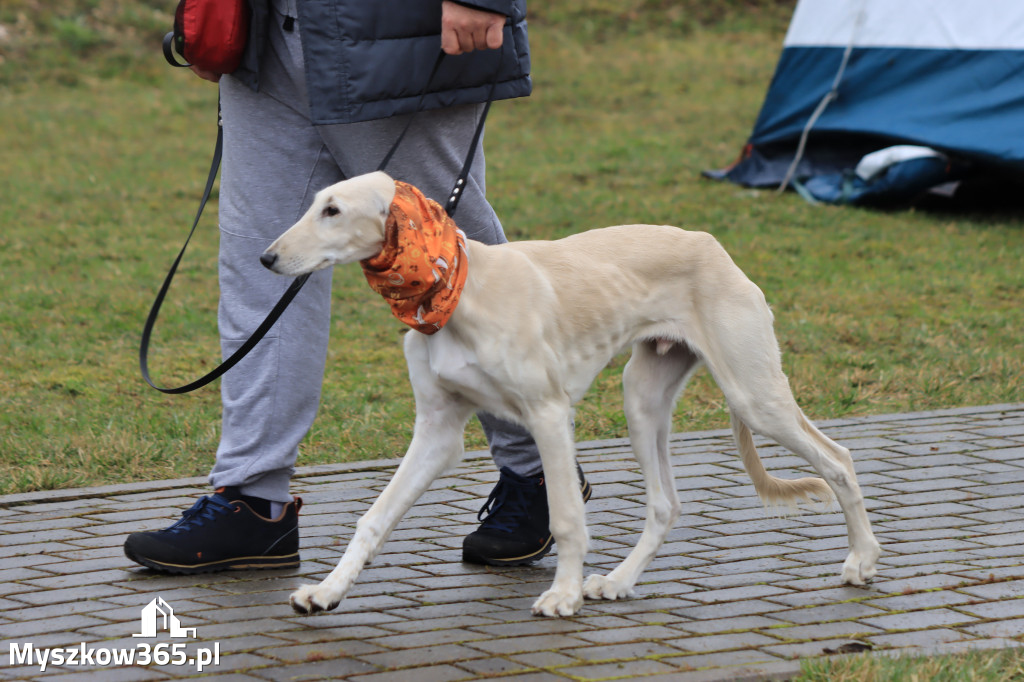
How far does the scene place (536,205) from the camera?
11039 mm

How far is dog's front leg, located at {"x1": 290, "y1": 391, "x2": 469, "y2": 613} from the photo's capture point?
3.28 meters

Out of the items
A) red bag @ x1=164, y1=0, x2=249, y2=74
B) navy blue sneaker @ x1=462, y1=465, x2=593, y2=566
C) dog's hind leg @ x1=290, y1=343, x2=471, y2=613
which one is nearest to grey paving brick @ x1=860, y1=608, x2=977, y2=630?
navy blue sneaker @ x1=462, y1=465, x2=593, y2=566

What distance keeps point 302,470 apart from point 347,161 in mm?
1633

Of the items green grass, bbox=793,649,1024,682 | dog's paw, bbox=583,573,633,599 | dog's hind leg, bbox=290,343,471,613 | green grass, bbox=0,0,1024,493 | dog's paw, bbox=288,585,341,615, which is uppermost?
dog's hind leg, bbox=290,343,471,613

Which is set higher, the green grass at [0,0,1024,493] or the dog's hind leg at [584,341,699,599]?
the dog's hind leg at [584,341,699,599]

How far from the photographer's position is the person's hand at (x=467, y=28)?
11.1ft

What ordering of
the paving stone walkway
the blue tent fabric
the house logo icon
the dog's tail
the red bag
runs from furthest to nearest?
the blue tent fabric → the dog's tail → the red bag → the house logo icon → the paving stone walkway

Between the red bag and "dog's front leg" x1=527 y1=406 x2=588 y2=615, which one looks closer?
"dog's front leg" x1=527 y1=406 x2=588 y2=615

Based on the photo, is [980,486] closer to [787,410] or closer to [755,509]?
[755,509]

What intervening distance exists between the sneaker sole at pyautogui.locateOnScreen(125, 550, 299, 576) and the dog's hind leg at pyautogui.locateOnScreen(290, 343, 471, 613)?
462 millimetres

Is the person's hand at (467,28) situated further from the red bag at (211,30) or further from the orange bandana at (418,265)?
the red bag at (211,30)

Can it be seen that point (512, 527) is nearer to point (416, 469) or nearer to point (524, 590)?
point (524, 590)

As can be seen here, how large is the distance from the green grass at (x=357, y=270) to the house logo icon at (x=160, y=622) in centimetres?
151

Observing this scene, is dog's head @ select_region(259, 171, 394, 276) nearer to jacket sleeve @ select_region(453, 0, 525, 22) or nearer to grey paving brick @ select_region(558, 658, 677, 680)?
jacket sleeve @ select_region(453, 0, 525, 22)
